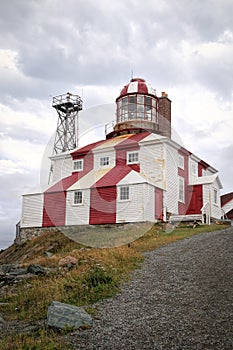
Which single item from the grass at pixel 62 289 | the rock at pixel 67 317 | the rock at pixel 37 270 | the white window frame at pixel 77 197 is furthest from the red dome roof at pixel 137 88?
the rock at pixel 67 317

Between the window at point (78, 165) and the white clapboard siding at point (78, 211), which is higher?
the window at point (78, 165)

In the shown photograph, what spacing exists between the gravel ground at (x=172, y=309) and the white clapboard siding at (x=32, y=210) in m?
15.3

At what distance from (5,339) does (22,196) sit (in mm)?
22284

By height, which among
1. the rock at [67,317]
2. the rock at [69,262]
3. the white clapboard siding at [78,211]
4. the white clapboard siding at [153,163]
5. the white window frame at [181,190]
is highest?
the white clapboard siding at [153,163]

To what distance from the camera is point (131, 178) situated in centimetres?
2475

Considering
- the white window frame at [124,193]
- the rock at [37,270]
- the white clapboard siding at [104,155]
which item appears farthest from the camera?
the white clapboard siding at [104,155]

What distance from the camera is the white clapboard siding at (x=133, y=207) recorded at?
77.0ft

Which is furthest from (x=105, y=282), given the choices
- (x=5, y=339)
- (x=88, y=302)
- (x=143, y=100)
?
(x=143, y=100)

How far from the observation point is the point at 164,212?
25.1m

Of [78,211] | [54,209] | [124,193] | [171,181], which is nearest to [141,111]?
[171,181]

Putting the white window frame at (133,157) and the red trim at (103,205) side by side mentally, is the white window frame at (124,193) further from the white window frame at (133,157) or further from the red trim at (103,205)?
the white window frame at (133,157)

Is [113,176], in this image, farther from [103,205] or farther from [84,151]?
[84,151]

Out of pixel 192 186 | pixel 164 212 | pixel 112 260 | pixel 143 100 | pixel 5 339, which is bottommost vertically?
pixel 5 339

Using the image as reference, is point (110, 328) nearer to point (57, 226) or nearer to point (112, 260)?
point (112, 260)
